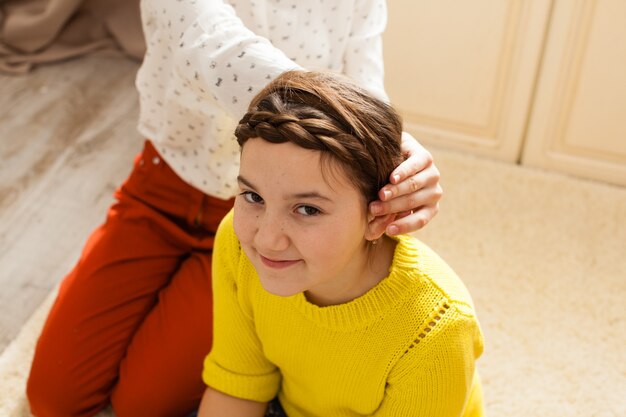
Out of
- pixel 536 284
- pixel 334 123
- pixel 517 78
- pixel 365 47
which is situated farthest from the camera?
pixel 517 78

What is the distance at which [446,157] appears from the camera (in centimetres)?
219

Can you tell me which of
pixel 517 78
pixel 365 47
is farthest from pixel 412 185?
pixel 517 78

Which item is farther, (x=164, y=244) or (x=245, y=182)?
(x=164, y=244)

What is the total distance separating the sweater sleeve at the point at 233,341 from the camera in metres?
1.13

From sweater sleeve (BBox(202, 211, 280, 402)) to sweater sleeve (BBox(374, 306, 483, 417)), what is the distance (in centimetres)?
24

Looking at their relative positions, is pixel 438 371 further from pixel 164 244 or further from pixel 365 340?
pixel 164 244

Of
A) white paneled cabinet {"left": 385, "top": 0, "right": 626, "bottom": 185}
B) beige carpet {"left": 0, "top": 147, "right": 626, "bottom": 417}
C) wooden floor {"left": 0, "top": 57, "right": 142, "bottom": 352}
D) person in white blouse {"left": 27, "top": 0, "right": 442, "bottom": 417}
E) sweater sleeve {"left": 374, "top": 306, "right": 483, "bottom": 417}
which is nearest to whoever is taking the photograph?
sweater sleeve {"left": 374, "top": 306, "right": 483, "bottom": 417}

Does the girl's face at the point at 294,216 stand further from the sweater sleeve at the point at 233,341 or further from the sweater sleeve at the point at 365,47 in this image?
the sweater sleeve at the point at 365,47

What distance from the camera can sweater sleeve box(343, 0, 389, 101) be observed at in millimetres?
1409

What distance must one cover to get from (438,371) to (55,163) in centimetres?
148

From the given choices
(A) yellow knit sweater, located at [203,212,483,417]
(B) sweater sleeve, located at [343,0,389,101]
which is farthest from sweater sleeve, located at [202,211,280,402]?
(B) sweater sleeve, located at [343,0,389,101]

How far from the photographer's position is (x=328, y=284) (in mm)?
1049

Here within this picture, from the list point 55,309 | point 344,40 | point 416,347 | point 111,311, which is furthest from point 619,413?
point 55,309

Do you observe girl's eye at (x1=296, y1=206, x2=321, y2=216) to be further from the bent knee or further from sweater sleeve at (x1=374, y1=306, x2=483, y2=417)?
the bent knee
